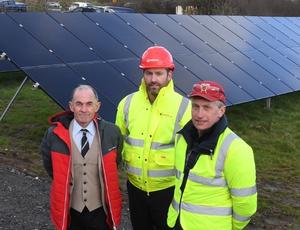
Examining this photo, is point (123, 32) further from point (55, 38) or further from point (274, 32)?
point (274, 32)

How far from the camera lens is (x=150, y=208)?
4164mm

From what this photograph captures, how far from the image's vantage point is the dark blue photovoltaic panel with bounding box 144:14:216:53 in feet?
34.8

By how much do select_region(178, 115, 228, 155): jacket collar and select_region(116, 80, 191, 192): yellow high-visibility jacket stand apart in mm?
632

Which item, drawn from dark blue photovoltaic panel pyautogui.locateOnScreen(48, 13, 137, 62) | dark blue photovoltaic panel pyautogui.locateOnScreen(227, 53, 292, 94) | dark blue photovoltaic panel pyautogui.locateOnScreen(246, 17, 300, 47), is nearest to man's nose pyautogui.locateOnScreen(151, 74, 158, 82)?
dark blue photovoltaic panel pyautogui.locateOnScreen(48, 13, 137, 62)

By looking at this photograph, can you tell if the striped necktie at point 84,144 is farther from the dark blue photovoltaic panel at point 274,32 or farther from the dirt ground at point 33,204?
the dark blue photovoltaic panel at point 274,32

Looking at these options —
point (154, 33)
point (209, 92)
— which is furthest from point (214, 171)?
point (154, 33)

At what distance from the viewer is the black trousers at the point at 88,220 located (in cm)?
396

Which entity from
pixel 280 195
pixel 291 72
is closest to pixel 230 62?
pixel 291 72

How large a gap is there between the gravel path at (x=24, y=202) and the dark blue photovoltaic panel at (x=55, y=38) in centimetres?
217

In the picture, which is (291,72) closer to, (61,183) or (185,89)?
(185,89)

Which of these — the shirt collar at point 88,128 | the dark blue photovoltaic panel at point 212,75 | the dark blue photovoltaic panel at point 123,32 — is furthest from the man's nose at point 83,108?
the dark blue photovoltaic panel at point 212,75

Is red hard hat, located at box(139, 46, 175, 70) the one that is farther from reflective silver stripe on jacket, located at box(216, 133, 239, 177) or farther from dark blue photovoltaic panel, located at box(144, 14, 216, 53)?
dark blue photovoltaic panel, located at box(144, 14, 216, 53)

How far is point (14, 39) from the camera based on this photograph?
7754 millimetres

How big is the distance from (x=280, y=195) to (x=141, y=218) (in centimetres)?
313
